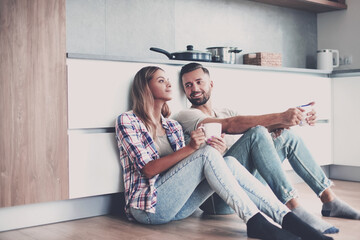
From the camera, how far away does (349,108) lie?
13.3 feet

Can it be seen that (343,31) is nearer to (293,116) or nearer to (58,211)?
(293,116)

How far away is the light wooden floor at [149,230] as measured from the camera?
2.32 meters

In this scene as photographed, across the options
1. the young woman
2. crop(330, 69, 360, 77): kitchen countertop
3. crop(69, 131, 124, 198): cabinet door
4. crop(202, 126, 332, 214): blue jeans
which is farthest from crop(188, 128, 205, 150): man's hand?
crop(330, 69, 360, 77): kitchen countertop

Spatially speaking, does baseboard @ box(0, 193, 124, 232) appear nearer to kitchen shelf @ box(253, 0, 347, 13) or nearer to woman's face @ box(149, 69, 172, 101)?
woman's face @ box(149, 69, 172, 101)

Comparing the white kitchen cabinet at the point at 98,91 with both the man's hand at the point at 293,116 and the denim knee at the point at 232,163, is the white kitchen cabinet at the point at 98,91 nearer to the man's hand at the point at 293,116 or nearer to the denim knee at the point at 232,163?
the denim knee at the point at 232,163

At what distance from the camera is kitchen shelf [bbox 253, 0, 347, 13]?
14.3 feet

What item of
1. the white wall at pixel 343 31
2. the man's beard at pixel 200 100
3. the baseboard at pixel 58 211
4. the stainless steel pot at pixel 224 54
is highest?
the white wall at pixel 343 31

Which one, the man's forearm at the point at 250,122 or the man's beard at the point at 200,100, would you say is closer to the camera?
the man's forearm at the point at 250,122

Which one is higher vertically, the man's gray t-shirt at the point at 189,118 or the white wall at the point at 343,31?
the white wall at the point at 343,31

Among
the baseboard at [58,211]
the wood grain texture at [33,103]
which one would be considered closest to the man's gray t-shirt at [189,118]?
the baseboard at [58,211]

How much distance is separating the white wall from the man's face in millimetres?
2112

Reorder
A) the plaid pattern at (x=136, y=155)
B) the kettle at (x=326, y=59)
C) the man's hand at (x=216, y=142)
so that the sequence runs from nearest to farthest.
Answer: the man's hand at (x=216, y=142), the plaid pattern at (x=136, y=155), the kettle at (x=326, y=59)

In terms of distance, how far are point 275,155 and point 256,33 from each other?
2168 millimetres

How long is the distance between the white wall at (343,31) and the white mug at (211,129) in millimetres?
2669
